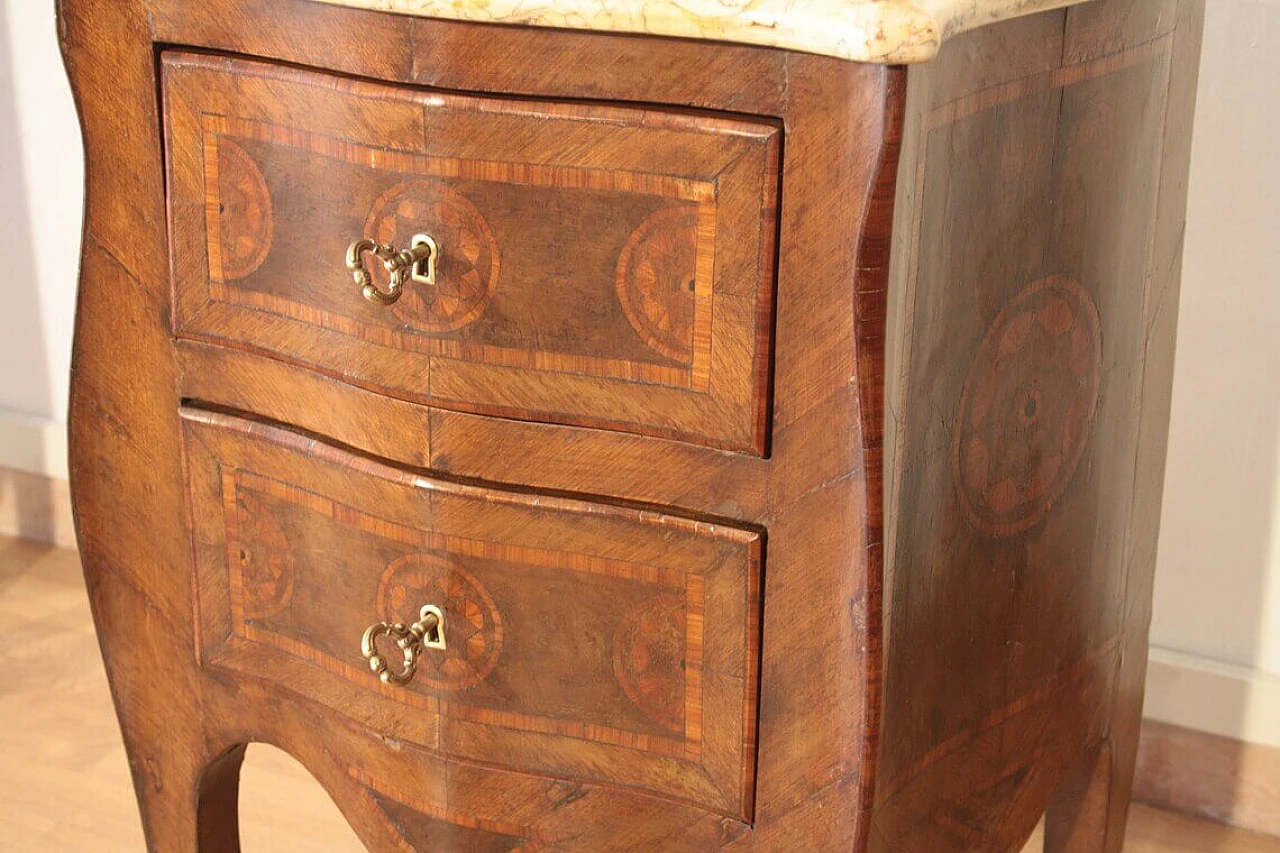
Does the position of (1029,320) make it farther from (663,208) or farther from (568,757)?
(568,757)

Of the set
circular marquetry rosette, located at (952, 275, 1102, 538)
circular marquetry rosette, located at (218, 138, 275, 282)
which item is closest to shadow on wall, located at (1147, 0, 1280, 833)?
circular marquetry rosette, located at (952, 275, 1102, 538)

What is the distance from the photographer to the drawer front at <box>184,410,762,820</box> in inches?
35.5

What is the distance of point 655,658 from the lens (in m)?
0.92

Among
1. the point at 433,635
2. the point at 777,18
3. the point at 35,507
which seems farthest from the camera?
the point at 35,507

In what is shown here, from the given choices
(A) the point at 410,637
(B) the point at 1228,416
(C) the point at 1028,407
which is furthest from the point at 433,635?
(B) the point at 1228,416

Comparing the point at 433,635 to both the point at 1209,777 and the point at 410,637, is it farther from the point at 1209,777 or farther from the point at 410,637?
the point at 1209,777

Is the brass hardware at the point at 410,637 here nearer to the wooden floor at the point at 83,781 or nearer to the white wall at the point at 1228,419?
the wooden floor at the point at 83,781

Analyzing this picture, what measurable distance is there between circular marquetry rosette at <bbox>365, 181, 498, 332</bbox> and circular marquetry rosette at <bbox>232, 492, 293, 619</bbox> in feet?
0.62

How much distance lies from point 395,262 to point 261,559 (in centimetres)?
25

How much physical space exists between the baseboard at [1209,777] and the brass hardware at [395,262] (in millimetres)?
977

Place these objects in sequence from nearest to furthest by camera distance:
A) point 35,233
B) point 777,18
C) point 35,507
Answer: point 777,18 → point 35,233 → point 35,507

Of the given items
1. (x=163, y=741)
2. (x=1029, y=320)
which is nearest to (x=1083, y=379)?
(x=1029, y=320)

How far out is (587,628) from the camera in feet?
3.04

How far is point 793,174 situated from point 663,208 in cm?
7
